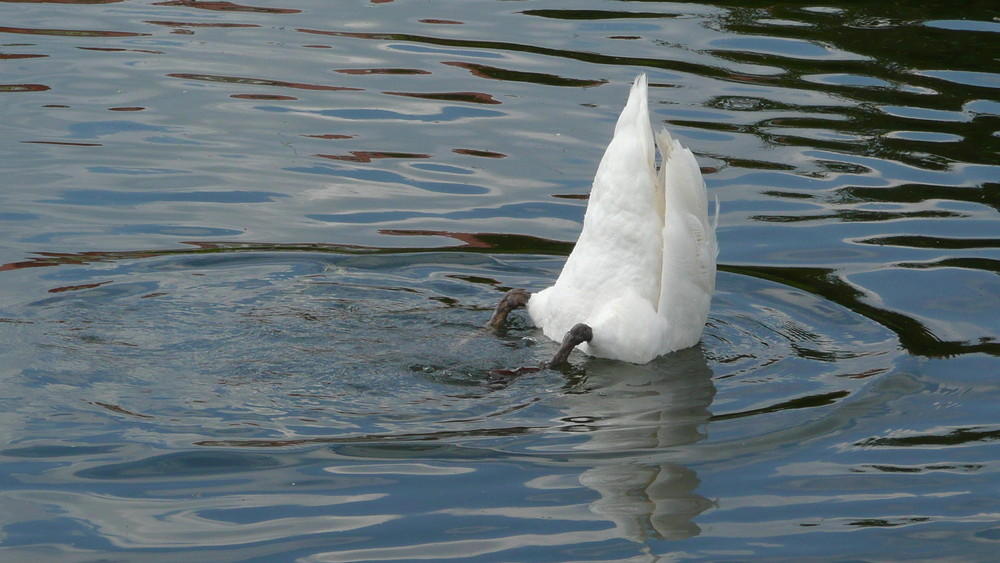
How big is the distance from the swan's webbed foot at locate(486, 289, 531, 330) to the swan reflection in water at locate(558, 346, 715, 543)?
0.65 meters

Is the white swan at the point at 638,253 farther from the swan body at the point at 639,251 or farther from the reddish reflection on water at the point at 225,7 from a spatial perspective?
the reddish reflection on water at the point at 225,7

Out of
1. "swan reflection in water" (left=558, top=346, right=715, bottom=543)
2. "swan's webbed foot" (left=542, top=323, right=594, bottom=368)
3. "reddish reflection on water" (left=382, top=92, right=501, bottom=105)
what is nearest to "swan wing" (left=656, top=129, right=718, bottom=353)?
"swan reflection in water" (left=558, top=346, right=715, bottom=543)

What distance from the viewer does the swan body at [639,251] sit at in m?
6.73

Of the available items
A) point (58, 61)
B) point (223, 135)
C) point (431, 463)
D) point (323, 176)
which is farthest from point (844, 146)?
point (58, 61)

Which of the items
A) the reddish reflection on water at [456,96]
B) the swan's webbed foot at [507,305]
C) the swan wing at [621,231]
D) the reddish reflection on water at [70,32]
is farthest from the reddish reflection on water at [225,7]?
the swan wing at [621,231]

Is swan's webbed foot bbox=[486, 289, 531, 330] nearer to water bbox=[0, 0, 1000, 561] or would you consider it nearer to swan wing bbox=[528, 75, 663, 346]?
water bbox=[0, 0, 1000, 561]

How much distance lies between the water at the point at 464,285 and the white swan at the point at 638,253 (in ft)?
0.75

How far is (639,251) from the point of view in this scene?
22.3 ft

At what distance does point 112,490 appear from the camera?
5355mm

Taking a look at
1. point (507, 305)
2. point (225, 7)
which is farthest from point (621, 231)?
point (225, 7)

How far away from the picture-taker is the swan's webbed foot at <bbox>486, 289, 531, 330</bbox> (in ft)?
24.2

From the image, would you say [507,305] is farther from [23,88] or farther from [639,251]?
[23,88]

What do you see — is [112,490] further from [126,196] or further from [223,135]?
[223,135]

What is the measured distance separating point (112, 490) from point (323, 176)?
15.8 feet
